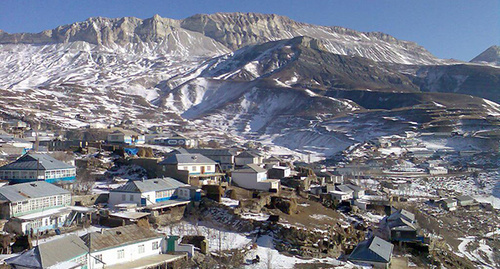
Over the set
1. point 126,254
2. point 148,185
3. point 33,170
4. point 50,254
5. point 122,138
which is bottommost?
point 126,254

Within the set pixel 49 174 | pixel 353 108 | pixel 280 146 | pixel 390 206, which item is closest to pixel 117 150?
pixel 49 174

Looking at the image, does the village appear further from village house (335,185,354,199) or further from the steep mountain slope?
the steep mountain slope

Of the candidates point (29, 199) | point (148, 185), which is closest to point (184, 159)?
point (148, 185)

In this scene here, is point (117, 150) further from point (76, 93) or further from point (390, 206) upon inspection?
point (76, 93)

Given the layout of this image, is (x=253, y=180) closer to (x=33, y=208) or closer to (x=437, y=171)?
(x=33, y=208)

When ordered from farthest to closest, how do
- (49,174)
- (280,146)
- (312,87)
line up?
1. (312,87)
2. (280,146)
3. (49,174)

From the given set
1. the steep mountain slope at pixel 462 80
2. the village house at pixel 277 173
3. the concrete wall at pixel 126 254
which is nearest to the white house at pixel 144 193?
the concrete wall at pixel 126 254

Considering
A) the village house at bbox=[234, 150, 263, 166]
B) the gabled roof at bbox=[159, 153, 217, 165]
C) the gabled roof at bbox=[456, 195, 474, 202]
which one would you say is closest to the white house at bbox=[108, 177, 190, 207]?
the gabled roof at bbox=[159, 153, 217, 165]

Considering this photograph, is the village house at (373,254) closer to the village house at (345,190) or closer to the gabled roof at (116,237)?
the gabled roof at (116,237)
